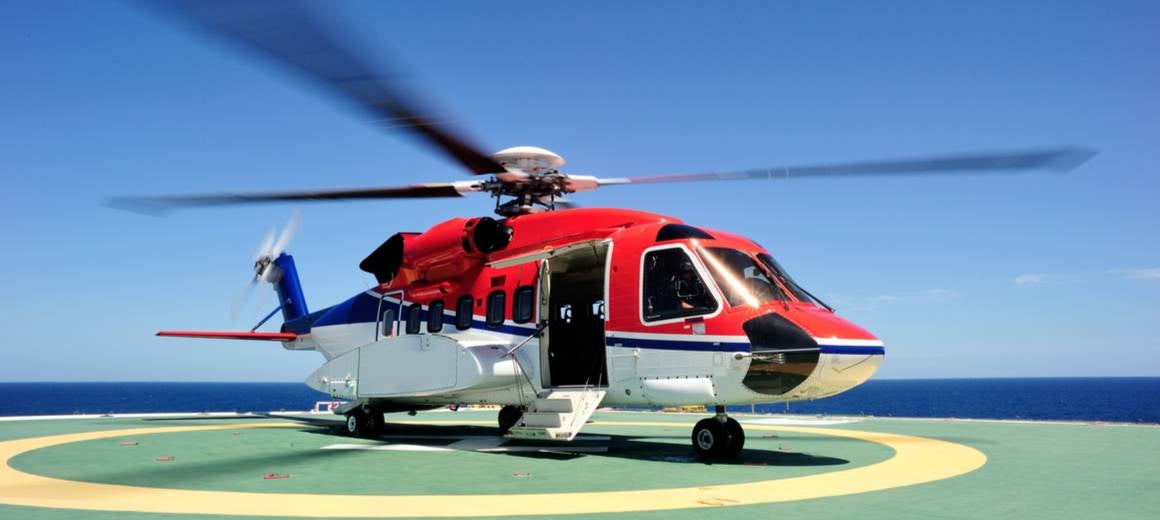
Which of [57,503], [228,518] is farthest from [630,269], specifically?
[57,503]

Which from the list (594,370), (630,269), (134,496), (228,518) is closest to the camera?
(228,518)

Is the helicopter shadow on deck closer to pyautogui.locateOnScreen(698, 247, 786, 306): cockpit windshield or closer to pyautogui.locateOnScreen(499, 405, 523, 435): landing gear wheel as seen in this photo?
pyautogui.locateOnScreen(499, 405, 523, 435): landing gear wheel

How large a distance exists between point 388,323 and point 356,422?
2019 mm

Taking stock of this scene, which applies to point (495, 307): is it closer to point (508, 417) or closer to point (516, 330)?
point (516, 330)

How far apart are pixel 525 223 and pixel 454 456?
3712 millimetres

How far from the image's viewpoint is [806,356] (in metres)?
8.92

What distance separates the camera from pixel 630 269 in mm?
10469

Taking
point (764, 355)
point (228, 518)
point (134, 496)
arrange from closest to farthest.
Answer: point (228, 518), point (134, 496), point (764, 355)

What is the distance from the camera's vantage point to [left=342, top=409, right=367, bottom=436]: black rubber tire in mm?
14195

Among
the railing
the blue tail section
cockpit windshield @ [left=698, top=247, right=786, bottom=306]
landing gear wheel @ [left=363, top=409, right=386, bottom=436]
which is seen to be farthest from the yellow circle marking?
the blue tail section

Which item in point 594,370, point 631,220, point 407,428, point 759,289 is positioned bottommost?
point 407,428

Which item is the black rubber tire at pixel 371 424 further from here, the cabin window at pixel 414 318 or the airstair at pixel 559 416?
the airstair at pixel 559 416

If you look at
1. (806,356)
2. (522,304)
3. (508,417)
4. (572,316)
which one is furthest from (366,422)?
(806,356)

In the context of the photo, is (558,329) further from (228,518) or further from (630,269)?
(228,518)
